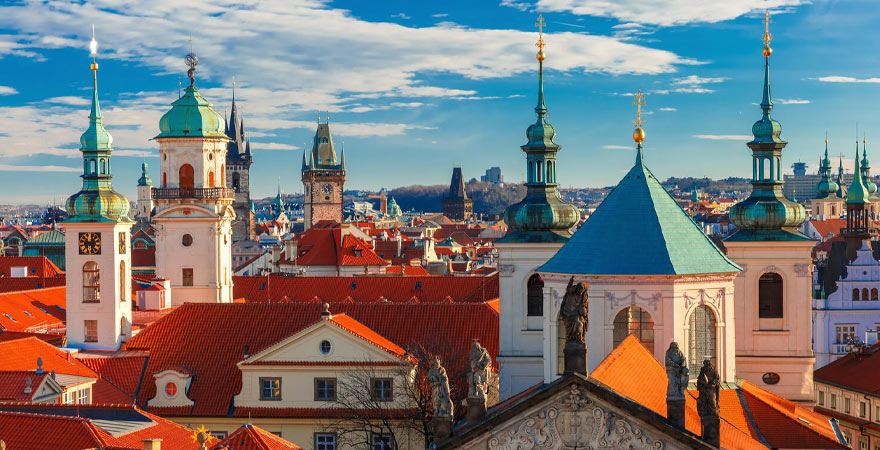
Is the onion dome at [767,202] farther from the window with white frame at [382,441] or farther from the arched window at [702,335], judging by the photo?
the window with white frame at [382,441]

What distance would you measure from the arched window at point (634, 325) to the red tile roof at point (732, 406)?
2.51m

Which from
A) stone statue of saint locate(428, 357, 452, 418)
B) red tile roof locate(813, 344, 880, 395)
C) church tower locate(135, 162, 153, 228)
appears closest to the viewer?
stone statue of saint locate(428, 357, 452, 418)

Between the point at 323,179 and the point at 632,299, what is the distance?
455 feet

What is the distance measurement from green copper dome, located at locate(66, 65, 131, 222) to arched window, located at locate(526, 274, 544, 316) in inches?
633

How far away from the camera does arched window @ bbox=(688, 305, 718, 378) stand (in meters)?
33.9

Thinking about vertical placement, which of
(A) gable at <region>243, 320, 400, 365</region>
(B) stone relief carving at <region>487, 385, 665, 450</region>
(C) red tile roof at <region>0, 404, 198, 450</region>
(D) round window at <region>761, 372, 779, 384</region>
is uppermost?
(B) stone relief carving at <region>487, 385, 665, 450</region>

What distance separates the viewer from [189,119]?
55.7 metres

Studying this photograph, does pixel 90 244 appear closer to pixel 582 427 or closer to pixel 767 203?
pixel 767 203

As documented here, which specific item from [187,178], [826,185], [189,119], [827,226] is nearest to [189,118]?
[189,119]

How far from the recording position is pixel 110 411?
109 feet

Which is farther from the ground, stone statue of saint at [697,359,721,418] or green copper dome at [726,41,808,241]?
green copper dome at [726,41,808,241]

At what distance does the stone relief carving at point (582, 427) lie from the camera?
21.5 m

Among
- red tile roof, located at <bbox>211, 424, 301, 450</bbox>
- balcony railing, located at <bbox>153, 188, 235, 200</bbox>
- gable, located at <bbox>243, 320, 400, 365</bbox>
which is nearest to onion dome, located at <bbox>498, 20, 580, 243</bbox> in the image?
gable, located at <bbox>243, 320, 400, 365</bbox>

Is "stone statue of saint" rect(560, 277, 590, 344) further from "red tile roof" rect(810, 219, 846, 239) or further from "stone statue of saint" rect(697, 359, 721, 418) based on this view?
"red tile roof" rect(810, 219, 846, 239)
